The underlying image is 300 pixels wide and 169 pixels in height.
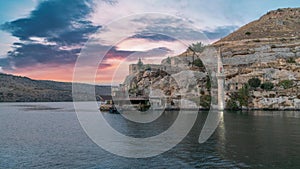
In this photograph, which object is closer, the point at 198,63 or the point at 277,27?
the point at 198,63

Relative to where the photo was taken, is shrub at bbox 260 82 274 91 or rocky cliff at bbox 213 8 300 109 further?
shrub at bbox 260 82 274 91

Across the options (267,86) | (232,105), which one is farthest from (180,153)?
(267,86)

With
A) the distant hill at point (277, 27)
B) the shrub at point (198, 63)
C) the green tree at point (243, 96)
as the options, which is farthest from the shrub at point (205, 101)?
the distant hill at point (277, 27)

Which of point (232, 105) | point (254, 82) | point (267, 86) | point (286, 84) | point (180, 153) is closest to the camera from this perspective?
point (180, 153)

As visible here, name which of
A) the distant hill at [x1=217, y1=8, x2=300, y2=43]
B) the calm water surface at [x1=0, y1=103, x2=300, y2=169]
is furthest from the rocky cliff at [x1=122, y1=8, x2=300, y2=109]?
the calm water surface at [x1=0, y1=103, x2=300, y2=169]

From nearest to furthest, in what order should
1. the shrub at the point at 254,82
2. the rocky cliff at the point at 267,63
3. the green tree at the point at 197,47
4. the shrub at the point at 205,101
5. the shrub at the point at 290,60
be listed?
the rocky cliff at the point at 267,63, the shrub at the point at 205,101, the shrub at the point at 254,82, the shrub at the point at 290,60, the green tree at the point at 197,47

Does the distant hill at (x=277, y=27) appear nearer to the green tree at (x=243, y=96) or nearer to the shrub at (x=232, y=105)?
the green tree at (x=243, y=96)

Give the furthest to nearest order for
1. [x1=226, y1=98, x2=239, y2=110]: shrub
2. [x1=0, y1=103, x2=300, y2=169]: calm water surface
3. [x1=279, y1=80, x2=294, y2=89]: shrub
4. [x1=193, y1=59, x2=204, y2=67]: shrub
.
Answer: [x1=193, y1=59, x2=204, y2=67]: shrub, [x1=279, y1=80, x2=294, y2=89]: shrub, [x1=226, y1=98, x2=239, y2=110]: shrub, [x1=0, y1=103, x2=300, y2=169]: calm water surface

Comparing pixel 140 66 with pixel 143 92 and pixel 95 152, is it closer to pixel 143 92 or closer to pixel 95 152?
pixel 143 92

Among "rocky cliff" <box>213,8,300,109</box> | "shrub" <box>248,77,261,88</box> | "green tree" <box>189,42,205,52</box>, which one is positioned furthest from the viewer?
"green tree" <box>189,42,205,52</box>

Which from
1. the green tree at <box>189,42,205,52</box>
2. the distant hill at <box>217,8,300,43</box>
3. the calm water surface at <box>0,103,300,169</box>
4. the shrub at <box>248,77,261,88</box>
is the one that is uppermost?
the distant hill at <box>217,8,300,43</box>

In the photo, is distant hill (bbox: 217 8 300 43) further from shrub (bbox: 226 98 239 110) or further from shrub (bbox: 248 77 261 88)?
shrub (bbox: 226 98 239 110)

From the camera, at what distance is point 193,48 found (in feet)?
502

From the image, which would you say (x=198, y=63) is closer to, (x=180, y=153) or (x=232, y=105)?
(x=232, y=105)
